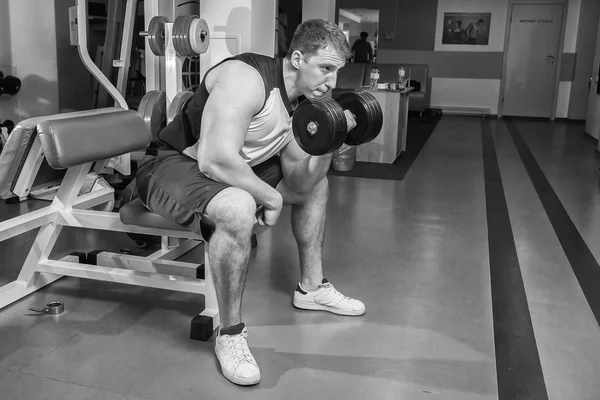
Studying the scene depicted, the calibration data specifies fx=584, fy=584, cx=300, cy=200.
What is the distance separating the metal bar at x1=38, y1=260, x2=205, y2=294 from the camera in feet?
6.34

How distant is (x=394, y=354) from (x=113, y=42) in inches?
148

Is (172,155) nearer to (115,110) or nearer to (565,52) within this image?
(115,110)

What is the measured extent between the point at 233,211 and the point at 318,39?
55cm

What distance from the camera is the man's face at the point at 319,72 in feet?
5.44

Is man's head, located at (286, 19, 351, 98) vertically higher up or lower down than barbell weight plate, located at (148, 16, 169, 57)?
lower down

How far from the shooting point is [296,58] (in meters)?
1.70

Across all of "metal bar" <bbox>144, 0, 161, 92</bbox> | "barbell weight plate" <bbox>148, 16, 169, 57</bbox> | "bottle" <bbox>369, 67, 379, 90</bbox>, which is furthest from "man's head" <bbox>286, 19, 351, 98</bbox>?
"bottle" <bbox>369, 67, 379, 90</bbox>

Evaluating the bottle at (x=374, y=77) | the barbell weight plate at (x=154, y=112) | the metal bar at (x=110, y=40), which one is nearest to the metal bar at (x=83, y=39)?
the metal bar at (x=110, y=40)

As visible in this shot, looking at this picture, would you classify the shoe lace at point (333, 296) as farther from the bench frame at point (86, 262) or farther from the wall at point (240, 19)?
the wall at point (240, 19)

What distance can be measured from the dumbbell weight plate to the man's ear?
251 mm

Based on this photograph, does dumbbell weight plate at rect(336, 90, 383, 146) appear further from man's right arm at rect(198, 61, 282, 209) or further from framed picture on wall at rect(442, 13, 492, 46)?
framed picture on wall at rect(442, 13, 492, 46)

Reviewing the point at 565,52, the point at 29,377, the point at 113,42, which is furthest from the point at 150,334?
the point at 565,52

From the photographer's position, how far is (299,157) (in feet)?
6.39

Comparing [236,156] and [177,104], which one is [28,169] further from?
[236,156]
